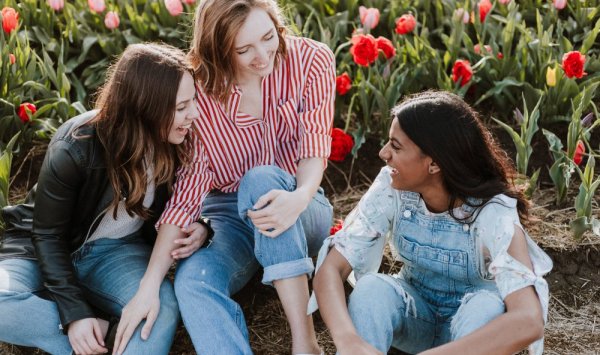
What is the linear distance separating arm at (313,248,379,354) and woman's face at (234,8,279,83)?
620 millimetres

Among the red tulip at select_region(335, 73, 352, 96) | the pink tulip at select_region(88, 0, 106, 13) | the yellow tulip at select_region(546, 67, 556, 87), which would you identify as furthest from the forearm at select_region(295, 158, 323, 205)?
the pink tulip at select_region(88, 0, 106, 13)

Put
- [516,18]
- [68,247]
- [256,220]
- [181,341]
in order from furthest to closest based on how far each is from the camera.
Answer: [516,18]
[181,341]
[68,247]
[256,220]

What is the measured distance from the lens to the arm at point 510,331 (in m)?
2.25

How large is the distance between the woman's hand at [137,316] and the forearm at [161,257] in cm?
4

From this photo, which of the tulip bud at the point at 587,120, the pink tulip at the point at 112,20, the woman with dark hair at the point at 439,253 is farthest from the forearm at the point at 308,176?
the pink tulip at the point at 112,20

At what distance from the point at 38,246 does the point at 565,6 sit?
271 centimetres

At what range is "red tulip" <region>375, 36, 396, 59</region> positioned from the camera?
11.9 ft

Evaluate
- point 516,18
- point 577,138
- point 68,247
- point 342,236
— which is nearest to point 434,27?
A: point 516,18

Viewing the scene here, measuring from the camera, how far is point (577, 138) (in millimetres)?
3338

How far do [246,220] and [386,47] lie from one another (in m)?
1.24

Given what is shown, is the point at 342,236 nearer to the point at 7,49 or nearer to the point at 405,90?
the point at 405,90

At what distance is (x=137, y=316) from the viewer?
103 inches

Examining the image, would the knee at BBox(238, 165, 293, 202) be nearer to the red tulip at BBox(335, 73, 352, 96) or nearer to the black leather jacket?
the black leather jacket

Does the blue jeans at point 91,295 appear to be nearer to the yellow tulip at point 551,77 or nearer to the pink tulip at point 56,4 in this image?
the pink tulip at point 56,4
